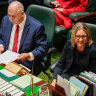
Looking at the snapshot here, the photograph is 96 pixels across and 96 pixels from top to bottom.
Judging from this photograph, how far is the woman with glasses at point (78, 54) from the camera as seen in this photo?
2311 mm

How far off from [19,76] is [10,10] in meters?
0.85

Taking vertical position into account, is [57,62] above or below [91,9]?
below

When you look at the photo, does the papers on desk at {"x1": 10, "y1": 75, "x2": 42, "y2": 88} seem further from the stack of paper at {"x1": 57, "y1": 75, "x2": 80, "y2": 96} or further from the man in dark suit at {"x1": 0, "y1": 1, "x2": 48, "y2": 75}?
the man in dark suit at {"x1": 0, "y1": 1, "x2": 48, "y2": 75}

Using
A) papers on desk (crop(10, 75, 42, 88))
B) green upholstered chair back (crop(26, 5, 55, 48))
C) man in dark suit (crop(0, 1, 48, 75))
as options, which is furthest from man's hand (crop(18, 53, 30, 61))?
green upholstered chair back (crop(26, 5, 55, 48))

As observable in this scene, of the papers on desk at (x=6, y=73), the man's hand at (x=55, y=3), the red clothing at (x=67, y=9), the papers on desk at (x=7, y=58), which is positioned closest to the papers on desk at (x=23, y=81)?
the papers on desk at (x=6, y=73)

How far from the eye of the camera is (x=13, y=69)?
6.86ft

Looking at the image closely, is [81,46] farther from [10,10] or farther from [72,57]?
[10,10]

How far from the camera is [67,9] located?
3988mm

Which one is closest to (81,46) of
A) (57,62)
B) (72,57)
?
(72,57)

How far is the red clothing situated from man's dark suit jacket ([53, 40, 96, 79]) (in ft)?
4.73

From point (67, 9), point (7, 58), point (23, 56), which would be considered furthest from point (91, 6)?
point (7, 58)

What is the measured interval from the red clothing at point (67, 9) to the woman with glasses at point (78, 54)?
4.77 feet

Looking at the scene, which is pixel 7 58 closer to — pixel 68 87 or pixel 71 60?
pixel 71 60

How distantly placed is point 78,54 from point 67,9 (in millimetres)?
1758
